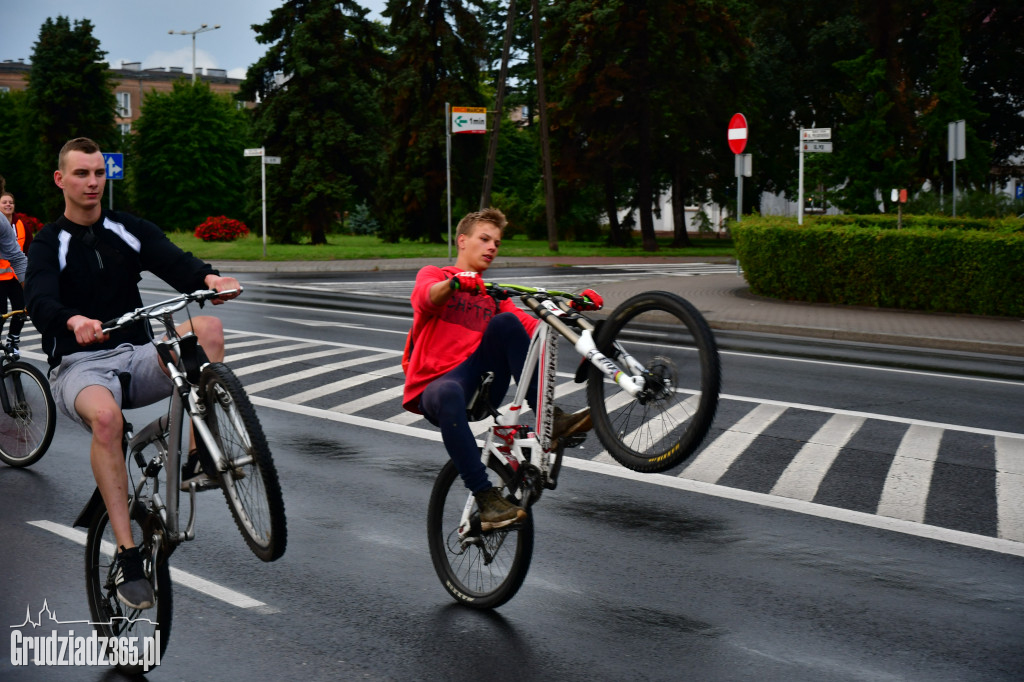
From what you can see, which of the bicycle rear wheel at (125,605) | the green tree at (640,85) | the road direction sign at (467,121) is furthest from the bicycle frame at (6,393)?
the green tree at (640,85)

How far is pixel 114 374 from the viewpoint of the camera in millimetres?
4641

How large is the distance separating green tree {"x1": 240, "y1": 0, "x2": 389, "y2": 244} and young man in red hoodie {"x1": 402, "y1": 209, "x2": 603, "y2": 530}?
162ft

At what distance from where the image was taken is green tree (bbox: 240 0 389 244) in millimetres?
54469

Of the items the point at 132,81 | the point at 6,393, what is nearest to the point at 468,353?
the point at 6,393

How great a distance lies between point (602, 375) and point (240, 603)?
182 centimetres

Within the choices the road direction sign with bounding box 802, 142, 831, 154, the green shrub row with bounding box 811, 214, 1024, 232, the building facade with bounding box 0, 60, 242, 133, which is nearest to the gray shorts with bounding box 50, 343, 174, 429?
the green shrub row with bounding box 811, 214, 1024, 232

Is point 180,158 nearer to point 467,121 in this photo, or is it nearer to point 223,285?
point 467,121

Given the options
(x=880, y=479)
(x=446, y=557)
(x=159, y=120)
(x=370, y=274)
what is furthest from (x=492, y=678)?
(x=159, y=120)

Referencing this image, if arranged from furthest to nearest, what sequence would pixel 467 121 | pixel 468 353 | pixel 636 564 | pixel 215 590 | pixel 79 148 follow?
pixel 467 121 < pixel 636 564 < pixel 215 590 < pixel 468 353 < pixel 79 148

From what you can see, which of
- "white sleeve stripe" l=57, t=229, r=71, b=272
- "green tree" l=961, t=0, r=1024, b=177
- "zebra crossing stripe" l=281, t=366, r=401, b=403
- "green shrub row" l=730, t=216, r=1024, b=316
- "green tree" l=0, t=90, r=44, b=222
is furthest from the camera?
"green tree" l=0, t=90, r=44, b=222

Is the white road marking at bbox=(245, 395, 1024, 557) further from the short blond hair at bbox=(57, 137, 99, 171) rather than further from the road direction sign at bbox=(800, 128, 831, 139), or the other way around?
the road direction sign at bbox=(800, 128, 831, 139)

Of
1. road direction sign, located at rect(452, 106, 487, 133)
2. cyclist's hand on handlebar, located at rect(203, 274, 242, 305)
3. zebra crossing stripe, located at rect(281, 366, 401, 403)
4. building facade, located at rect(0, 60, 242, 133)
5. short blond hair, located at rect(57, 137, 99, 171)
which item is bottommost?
zebra crossing stripe, located at rect(281, 366, 401, 403)

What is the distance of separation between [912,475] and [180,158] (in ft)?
242

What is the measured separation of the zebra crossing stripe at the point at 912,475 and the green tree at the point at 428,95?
4669cm
